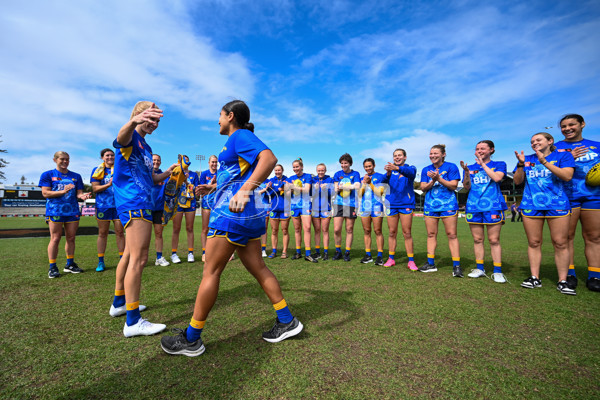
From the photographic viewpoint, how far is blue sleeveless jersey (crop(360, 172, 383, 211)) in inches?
268

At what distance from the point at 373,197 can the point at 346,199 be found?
0.74 metres

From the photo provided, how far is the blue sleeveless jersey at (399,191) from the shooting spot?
6.48 meters

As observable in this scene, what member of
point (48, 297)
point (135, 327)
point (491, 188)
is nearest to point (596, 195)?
point (491, 188)

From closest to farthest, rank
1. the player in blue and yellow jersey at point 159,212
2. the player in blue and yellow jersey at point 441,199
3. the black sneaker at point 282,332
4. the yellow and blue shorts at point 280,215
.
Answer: the black sneaker at point 282,332, the player in blue and yellow jersey at point 441,199, the player in blue and yellow jersey at point 159,212, the yellow and blue shorts at point 280,215

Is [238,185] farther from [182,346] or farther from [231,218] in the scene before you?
[182,346]

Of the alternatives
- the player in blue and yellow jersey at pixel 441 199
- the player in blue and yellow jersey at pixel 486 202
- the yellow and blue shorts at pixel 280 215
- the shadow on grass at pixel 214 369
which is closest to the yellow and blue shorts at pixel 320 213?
the yellow and blue shorts at pixel 280 215

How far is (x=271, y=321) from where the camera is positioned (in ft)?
11.1

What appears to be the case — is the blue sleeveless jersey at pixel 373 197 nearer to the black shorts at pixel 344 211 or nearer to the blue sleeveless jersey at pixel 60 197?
the black shorts at pixel 344 211

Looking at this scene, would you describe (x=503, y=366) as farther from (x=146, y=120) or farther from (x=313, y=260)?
(x=313, y=260)

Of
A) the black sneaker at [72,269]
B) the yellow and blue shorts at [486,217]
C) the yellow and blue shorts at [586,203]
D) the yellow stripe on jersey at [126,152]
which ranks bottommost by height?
the black sneaker at [72,269]

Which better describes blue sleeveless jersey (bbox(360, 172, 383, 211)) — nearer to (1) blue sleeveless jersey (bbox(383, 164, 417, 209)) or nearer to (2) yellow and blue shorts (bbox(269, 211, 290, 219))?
(1) blue sleeveless jersey (bbox(383, 164, 417, 209))

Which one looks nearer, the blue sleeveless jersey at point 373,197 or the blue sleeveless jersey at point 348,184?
the blue sleeveless jersey at point 373,197

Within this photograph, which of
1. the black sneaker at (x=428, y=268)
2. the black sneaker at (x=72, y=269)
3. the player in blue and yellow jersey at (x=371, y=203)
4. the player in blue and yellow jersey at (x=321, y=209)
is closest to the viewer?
the black sneaker at (x=72, y=269)

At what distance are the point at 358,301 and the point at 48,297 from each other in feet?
15.1
